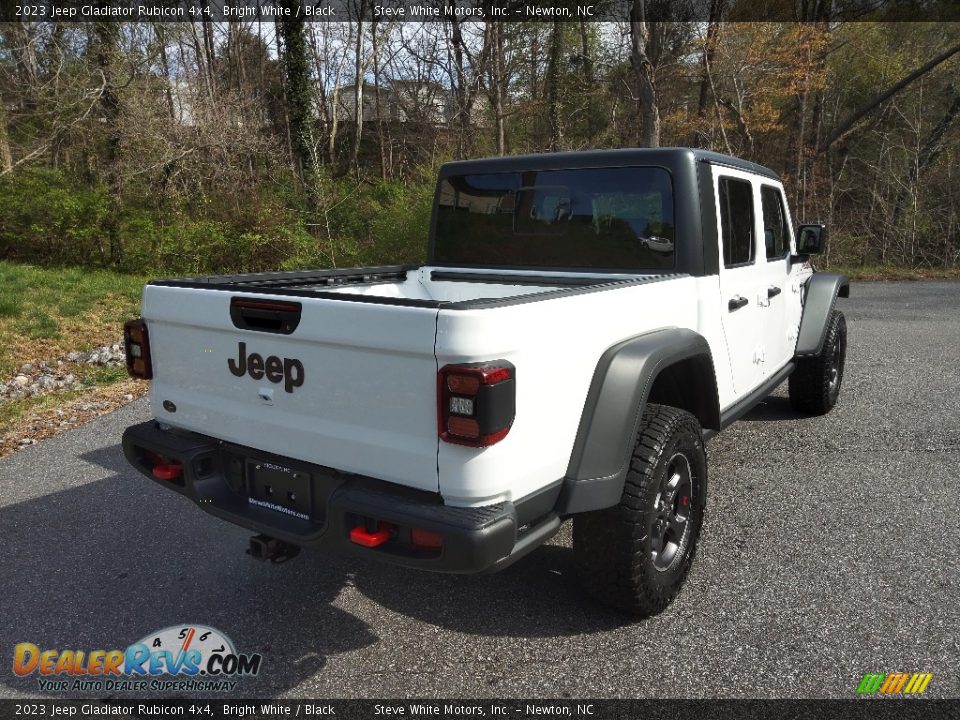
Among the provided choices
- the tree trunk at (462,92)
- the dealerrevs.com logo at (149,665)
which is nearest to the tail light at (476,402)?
the dealerrevs.com logo at (149,665)

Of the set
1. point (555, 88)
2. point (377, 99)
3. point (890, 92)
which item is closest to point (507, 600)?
point (890, 92)

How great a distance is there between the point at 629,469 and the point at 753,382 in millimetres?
1754

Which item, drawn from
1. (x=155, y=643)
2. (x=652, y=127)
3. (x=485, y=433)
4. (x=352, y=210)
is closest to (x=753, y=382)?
(x=485, y=433)

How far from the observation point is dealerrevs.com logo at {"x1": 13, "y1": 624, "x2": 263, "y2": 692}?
2.45m

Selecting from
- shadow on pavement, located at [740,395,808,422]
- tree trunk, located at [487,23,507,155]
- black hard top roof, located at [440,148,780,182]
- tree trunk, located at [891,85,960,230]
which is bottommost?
shadow on pavement, located at [740,395,808,422]

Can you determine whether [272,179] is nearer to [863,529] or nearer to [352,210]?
[352,210]

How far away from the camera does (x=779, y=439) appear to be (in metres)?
4.94

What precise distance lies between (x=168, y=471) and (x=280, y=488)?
604mm

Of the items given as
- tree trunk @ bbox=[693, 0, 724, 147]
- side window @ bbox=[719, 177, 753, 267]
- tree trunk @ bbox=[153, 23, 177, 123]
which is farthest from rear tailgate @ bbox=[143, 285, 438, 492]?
tree trunk @ bbox=[693, 0, 724, 147]

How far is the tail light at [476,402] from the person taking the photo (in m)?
1.96

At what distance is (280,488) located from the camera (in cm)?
249

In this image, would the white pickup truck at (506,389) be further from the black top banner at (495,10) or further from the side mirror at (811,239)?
the black top banner at (495,10)

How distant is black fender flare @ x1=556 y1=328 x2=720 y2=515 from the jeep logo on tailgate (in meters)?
1.03

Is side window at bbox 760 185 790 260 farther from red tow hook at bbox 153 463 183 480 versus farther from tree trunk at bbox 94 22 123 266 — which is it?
tree trunk at bbox 94 22 123 266
